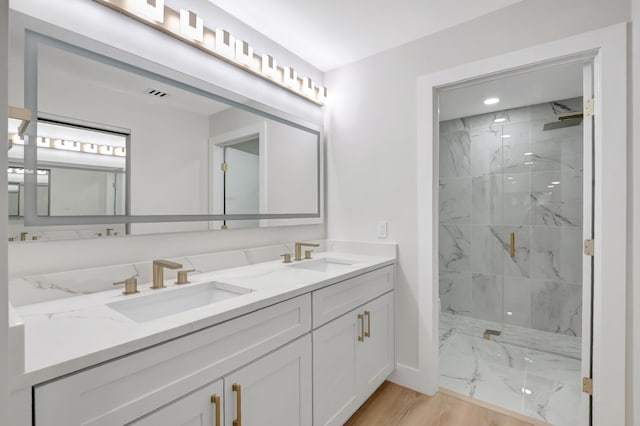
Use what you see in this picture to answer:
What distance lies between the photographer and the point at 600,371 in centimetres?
150

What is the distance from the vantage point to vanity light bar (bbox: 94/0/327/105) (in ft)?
4.44

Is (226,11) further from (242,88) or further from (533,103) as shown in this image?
(533,103)

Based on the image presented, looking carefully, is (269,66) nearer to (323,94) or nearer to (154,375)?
(323,94)

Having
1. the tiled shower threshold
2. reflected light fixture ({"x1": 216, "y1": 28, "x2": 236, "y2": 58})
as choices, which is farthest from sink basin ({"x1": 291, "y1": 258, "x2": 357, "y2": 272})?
reflected light fixture ({"x1": 216, "y1": 28, "x2": 236, "y2": 58})

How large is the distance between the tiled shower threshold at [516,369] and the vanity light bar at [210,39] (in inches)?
92.4

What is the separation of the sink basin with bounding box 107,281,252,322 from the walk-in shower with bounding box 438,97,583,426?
1.79 m

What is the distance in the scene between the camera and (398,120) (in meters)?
2.11

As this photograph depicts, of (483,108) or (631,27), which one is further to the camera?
(483,108)

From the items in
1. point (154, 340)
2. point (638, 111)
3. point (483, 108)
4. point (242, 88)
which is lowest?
point (154, 340)

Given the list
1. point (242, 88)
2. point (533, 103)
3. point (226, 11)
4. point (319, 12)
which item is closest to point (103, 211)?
point (242, 88)

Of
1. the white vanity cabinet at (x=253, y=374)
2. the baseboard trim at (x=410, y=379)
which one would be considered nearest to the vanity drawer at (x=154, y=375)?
the white vanity cabinet at (x=253, y=374)

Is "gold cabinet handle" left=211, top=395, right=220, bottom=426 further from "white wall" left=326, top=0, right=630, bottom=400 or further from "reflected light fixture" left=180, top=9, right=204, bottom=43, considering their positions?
"reflected light fixture" left=180, top=9, right=204, bottom=43

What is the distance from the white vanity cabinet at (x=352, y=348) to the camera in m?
1.42

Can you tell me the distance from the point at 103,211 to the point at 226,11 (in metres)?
1.28
